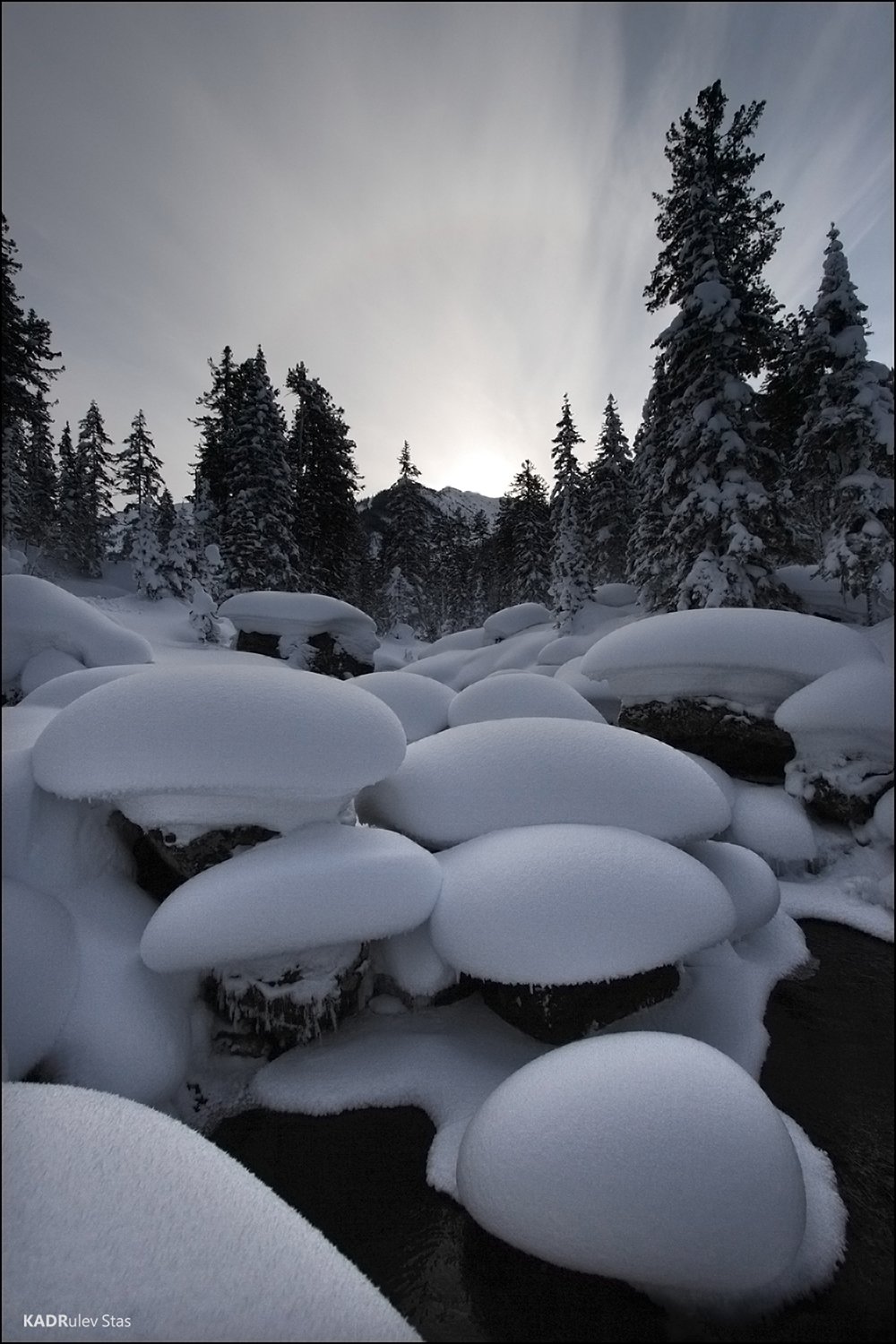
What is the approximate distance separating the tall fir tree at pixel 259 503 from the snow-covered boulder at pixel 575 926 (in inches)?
675

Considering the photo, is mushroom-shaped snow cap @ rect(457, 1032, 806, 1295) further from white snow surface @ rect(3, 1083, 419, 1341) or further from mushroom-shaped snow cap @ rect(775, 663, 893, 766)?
mushroom-shaped snow cap @ rect(775, 663, 893, 766)

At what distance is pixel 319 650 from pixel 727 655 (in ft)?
34.9

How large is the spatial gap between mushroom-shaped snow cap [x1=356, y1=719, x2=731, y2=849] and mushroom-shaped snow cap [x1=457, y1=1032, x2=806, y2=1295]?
207cm

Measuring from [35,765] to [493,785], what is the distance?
126 inches

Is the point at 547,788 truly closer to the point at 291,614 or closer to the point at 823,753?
the point at 823,753

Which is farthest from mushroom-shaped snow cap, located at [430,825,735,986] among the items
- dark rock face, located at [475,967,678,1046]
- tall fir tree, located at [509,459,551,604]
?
tall fir tree, located at [509,459,551,604]

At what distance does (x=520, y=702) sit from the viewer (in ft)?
25.4

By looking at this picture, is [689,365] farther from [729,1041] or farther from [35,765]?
[35,765]

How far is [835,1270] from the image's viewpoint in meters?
2.10

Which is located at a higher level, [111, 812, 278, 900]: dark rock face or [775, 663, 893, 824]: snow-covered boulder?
[775, 663, 893, 824]: snow-covered boulder

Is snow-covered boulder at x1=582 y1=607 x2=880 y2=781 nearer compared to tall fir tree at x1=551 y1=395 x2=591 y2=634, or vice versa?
snow-covered boulder at x1=582 y1=607 x2=880 y2=781

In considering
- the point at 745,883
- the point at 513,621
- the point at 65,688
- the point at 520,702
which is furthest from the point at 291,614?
the point at 745,883

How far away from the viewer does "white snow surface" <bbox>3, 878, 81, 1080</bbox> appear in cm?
293

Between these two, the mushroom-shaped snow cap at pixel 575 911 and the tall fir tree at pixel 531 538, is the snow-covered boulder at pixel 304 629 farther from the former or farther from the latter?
the tall fir tree at pixel 531 538
